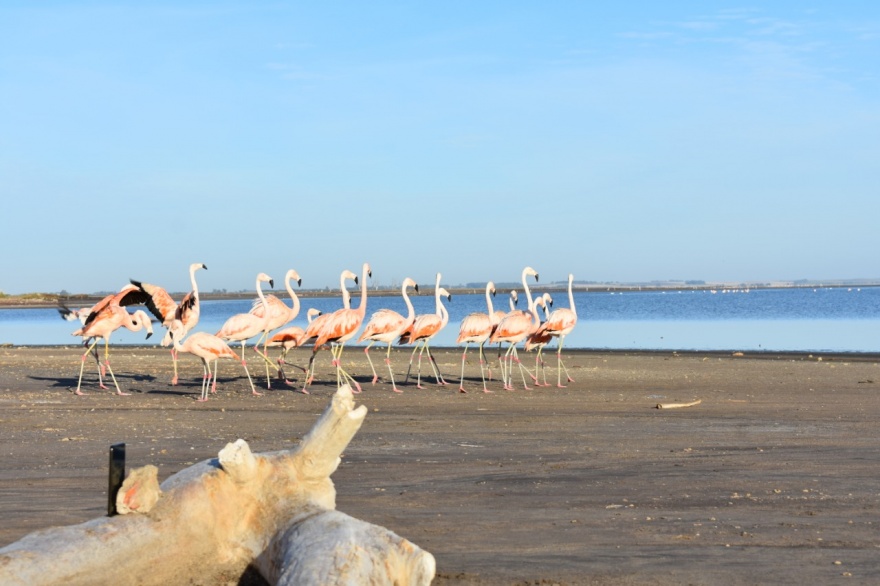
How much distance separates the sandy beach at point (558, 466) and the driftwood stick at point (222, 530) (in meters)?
1.00

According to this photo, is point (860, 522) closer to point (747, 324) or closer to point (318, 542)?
point (318, 542)

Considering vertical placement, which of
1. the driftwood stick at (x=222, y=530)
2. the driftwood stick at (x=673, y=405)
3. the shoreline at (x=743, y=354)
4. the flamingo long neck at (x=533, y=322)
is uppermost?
the flamingo long neck at (x=533, y=322)

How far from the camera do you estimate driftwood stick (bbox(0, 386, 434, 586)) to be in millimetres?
4711

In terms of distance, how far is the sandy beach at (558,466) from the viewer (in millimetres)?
6258

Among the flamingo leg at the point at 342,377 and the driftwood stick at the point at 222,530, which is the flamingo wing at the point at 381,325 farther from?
the driftwood stick at the point at 222,530

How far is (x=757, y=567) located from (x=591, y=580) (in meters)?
1.02

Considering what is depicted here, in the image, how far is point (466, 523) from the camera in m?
7.10

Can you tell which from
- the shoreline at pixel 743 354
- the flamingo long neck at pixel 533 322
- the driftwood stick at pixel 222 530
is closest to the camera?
the driftwood stick at pixel 222 530

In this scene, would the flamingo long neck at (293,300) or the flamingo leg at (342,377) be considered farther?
the flamingo long neck at (293,300)

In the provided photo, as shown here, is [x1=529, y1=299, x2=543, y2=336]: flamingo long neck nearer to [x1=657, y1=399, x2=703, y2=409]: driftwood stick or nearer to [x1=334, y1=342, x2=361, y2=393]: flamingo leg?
[x1=334, y1=342, x2=361, y2=393]: flamingo leg

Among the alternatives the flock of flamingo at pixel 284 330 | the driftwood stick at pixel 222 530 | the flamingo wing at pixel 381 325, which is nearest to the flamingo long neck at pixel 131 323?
the flock of flamingo at pixel 284 330

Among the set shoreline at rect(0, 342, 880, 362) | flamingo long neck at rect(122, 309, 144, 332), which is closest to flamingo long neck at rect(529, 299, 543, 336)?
shoreline at rect(0, 342, 880, 362)

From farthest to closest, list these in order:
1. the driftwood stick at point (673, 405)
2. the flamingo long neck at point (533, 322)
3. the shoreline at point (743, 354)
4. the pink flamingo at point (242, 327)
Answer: the shoreline at point (743, 354) → the flamingo long neck at point (533, 322) → the pink flamingo at point (242, 327) → the driftwood stick at point (673, 405)

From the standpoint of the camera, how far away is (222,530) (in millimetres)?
5289
